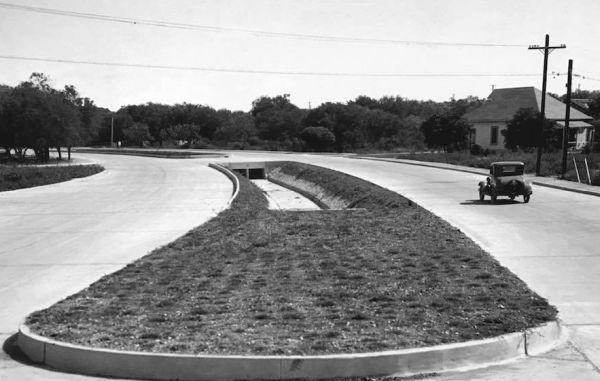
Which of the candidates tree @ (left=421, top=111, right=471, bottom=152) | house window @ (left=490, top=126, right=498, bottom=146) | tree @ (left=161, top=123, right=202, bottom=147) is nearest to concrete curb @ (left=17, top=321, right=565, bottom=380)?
tree @ (left=421, top=111, right=471, bottom=152)

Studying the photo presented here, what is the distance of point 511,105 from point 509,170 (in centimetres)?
5388

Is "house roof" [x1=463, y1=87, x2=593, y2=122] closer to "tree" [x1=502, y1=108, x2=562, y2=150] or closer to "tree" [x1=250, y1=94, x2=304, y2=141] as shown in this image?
"tree" [x1=502, y1=108, x2=562, y2=150]

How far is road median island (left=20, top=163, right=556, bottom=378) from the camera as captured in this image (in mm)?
7008

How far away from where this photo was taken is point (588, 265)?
12.2m

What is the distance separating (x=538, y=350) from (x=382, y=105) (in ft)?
467

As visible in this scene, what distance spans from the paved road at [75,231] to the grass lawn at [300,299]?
0.75 meters

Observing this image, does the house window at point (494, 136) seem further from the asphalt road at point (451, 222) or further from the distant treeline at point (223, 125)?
the asphalt road at point (451, 222)

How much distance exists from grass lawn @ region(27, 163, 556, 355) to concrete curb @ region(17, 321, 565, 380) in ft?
0.76

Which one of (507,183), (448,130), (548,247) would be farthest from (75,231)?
(448,130)

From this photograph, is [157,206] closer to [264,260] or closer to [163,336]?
[264,260]

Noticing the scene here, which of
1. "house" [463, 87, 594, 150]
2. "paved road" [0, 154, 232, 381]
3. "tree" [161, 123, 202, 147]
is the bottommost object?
"paved road" [0, 154, 232, 381]

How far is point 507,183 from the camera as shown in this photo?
23250 millimetres

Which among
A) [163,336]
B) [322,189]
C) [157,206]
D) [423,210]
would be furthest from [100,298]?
[322,189]

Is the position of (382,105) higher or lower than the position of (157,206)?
higher
